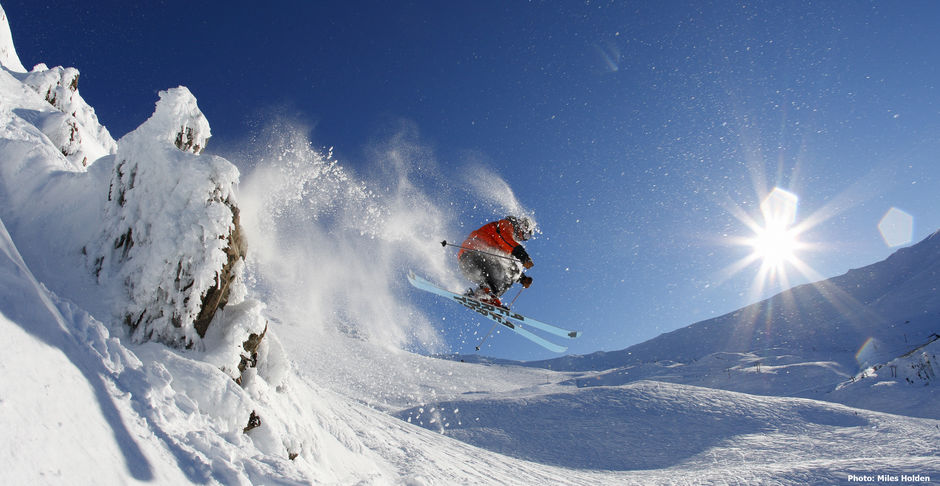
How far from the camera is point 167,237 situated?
18.1 feet

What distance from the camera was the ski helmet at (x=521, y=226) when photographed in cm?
975

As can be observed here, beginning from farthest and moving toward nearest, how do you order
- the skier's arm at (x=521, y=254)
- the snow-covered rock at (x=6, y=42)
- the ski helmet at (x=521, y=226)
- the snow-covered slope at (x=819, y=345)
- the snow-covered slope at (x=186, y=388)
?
1. the snow-covered rock at (x=6, y=42)
2. the snow-covered slope at (x=819, y=345)
3. the ski helmet at (x=521, y=226)
4. the skier's arm at (x=521, y=254)
5. the snow-covered slope at (x=186, y=388)

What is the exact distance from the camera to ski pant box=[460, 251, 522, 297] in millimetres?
10000

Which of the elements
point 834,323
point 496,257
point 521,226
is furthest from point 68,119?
point 834,323

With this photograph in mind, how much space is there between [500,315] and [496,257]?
224cm

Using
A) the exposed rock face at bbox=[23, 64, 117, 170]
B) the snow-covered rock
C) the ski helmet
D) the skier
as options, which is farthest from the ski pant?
the snow-covered rock

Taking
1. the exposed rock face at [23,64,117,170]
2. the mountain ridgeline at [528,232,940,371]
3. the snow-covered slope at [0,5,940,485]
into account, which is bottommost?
the snow-covered slope at [0,5,940,485]

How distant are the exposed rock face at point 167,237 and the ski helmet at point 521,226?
5.67 metres

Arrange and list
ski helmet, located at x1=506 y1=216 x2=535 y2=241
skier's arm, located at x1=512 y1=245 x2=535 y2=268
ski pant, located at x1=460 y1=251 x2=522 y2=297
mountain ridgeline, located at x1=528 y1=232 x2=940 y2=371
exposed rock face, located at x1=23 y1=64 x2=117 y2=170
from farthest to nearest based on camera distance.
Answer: mountain ridgeline, located at x1=528 y1=232 x2=940 y2=371 → exposed rock face, located at x1=23 y1=64 x2=117 y2=170 → ski pant, located at x1=460 y1=251 x2=522 y2=297 → ski helmet, located at x1=506 y1=216 x2=535 y2=241 → skier's arm, located at x1=512 y1=245 x2=535 y2=268

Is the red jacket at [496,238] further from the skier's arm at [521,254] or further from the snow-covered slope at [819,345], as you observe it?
the snow-covered slope at [819,345]

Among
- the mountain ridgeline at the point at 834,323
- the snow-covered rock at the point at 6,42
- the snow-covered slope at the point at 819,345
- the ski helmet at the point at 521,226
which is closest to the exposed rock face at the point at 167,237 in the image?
the ski helmet at the point at 521,226

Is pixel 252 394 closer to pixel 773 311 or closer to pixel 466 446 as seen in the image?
pixel 466 446

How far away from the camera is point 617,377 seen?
35156 mm

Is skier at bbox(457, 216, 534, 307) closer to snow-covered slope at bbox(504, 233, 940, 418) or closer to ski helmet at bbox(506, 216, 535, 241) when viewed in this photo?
ski helmet at bbox(506, 216, 535, 241)
